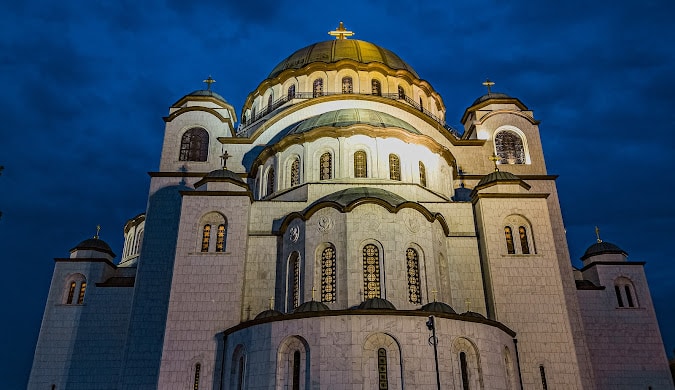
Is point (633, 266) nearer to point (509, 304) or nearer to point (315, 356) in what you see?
point (509, 304)

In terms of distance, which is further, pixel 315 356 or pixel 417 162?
pixel 417 162

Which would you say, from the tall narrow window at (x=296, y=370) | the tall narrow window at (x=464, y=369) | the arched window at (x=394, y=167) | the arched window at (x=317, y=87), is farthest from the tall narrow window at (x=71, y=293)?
the tall narrow window at (x=464, y=369)

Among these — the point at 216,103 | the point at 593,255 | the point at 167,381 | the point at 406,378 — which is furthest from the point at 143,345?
the point at 593,255

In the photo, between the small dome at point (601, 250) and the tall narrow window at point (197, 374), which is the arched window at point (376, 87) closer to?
the small dome at point (601, 250)

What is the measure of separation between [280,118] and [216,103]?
13.1 feet

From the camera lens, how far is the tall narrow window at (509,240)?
808 inches

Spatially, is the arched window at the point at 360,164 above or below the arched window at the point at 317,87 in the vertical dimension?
below

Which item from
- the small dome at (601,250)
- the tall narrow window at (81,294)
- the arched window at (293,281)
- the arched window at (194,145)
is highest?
the arched window at (194,145)

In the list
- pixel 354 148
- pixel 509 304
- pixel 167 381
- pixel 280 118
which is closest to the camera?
pixel 167 381

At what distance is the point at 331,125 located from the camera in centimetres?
2316

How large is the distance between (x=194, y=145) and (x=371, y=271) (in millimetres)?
13570

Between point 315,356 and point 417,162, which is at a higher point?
point 417,162

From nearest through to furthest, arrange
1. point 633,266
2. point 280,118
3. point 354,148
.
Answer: point 354,148 < point 633,266 < point 280,118

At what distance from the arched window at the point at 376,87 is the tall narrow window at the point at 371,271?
14.4m
